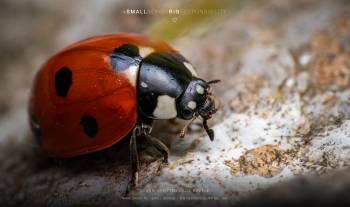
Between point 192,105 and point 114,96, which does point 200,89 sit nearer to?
point 192,105

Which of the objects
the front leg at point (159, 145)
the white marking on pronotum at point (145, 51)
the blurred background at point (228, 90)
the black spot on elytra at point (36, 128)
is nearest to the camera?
the blurred background at point (228, 90)

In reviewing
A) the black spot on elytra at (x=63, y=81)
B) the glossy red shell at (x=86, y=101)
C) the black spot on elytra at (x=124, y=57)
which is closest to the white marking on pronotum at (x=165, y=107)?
the glossy red shell at (x=86, y=101)

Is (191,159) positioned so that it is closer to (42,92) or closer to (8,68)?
(42,92)

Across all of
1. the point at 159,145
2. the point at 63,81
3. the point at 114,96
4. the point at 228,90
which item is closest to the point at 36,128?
the point at 63,81

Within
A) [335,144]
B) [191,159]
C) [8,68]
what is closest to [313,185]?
[335,144]

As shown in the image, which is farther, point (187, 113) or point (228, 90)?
point (228, 90)

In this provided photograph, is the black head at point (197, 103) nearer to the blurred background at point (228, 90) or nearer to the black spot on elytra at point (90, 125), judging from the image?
the blurred background at point (228, 90)
